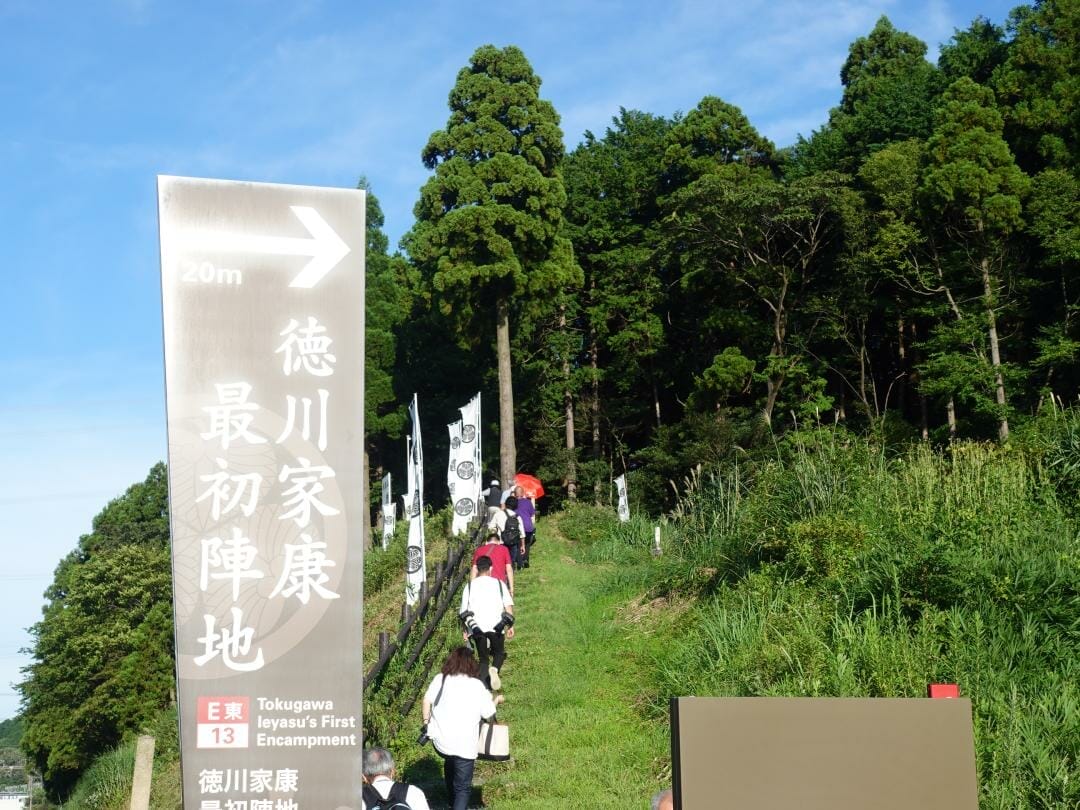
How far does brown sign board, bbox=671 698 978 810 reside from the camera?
280 centimetres

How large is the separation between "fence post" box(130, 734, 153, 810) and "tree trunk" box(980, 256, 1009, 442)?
841 inches

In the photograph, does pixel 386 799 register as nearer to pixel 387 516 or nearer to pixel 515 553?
pixel 515 553

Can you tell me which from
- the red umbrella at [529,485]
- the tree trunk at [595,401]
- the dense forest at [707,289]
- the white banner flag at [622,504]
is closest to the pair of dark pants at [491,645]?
the red umbrella at [529,485]

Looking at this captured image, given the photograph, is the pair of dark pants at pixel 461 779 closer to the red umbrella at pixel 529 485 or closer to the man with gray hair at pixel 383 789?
the man with gray hair at pixel 383 789

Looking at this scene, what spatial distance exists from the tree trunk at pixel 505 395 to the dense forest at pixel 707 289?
→ 0.23ft

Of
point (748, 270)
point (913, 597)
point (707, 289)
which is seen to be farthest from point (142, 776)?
point (707, 289)

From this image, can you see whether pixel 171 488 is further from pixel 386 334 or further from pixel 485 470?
pixel 386 334

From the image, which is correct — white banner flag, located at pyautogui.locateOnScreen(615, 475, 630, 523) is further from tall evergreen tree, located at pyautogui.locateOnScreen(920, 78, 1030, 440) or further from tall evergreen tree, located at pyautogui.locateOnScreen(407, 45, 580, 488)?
tall evergreen tree, located at pyautogui.locateOnScreen(920, 78, 1030, 440)

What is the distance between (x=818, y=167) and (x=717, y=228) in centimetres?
705

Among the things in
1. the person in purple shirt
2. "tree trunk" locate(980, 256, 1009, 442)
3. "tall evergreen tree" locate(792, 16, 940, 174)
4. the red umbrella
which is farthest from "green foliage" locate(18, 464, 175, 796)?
"tree trunk" locate(980, 256, 1009, 442)

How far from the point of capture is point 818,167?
35.2m

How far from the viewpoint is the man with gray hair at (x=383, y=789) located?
5582mm

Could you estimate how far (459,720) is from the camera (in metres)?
6.88

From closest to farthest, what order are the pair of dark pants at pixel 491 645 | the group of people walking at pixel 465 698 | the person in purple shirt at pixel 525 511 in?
the group of people walking at pixel 465 698 → the pair of dark pants at pixel 491 645 → the person in purple shirt at pixel 525 511
